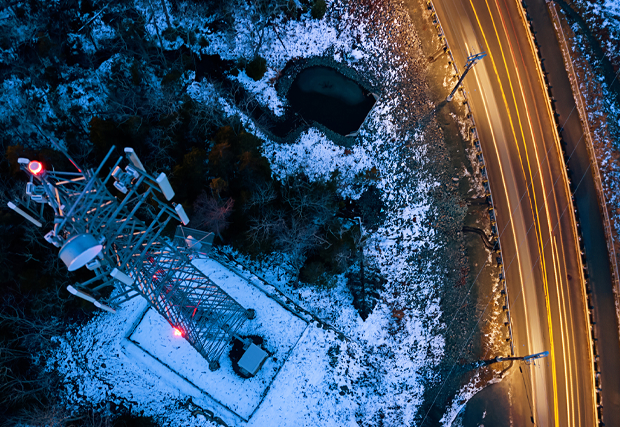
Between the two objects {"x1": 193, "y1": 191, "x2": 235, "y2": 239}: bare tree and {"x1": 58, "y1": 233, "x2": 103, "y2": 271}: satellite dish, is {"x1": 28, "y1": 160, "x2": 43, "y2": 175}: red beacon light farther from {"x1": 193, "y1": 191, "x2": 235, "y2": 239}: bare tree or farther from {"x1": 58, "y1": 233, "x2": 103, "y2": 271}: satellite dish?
{"x1": 193, "y1": 191, "x2": 235, "y2": 239}: bare tree

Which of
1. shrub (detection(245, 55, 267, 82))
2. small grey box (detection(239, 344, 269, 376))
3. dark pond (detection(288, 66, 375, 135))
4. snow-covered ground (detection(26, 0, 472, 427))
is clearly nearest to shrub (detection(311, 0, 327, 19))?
snow-covered ground (detection(26, 0, 472, 427))

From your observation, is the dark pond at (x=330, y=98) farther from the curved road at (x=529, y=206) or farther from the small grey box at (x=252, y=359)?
the small grey box at (x=252, y=359)

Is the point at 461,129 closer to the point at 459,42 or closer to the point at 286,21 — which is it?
the point at 459,42

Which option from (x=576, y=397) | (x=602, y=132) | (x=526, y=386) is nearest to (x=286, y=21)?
(x=602, y=132)

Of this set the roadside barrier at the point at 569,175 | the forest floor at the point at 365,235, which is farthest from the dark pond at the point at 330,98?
the roadside barrier at the point at 569,175

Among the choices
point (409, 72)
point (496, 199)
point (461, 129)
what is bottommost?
point (496, 199)

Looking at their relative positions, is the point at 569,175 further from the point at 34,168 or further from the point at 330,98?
the point at 34,168
